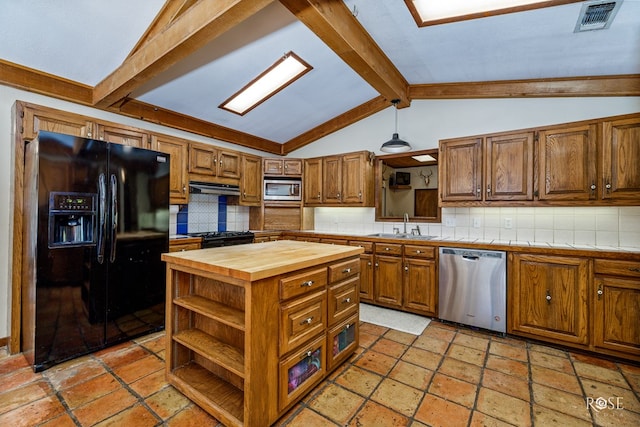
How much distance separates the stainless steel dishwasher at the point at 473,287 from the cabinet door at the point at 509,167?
2.18ft

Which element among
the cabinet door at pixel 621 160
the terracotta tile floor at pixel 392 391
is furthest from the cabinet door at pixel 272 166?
the cabinet door at pixel 621 160

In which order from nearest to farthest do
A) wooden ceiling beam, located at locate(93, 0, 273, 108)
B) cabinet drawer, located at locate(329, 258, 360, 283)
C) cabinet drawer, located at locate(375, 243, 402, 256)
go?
1. wooden ceiling beam, located at locate(93, 0, 273, 108)
2. cabinet drawer, located at locate(329, 258, 360, 283)
3. cabinet drawer, located at locate(375, 243, 402, 256)

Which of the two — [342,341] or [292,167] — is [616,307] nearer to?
[342,341]

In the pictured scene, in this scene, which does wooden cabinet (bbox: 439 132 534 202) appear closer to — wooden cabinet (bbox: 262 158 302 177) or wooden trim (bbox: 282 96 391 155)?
wooden trim (bbox: 282 96 391 155)

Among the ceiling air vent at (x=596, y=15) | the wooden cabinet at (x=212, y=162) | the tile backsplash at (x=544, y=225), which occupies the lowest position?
the tile backsplash at (x=544, y=225)

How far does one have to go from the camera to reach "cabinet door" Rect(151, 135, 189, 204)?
3.50m

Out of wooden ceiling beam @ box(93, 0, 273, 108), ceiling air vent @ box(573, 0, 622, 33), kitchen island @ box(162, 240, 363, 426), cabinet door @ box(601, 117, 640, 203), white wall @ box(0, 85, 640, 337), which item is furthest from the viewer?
white wall @ box(0, 85, 640, 337)

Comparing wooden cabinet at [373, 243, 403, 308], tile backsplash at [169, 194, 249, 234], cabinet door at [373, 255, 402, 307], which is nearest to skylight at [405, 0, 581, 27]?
wooden cabinet at [373, 243, 403, 308]

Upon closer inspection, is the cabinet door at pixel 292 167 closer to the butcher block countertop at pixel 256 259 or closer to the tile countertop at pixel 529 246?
the tile countertop at pixel 529 246

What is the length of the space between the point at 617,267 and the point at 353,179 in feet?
9.50

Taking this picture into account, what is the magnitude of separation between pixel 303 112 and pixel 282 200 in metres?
1.43

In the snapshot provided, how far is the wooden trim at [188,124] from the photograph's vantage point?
3.32 meters

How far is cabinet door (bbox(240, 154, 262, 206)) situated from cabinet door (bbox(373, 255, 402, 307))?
2.16 metres

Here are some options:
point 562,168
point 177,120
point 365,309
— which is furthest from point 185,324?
point 562,168
